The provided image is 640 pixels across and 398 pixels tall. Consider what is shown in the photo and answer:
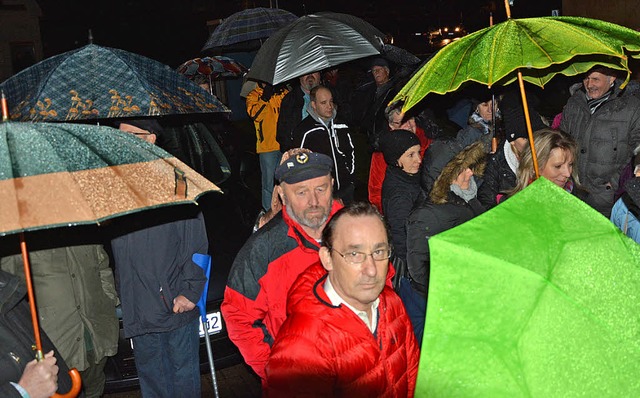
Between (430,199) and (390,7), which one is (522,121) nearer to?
(430,199)

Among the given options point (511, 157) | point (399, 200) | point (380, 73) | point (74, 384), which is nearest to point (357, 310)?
point (74, 384)

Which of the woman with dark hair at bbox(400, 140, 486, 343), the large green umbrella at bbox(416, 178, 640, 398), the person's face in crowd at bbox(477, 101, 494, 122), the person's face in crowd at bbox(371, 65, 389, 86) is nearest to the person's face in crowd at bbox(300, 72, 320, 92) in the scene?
the person's face in crowd at bbox(371, 65, 389, 86)

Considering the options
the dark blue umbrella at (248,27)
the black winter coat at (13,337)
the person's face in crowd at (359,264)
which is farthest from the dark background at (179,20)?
the person's face in crowd at (359,264)

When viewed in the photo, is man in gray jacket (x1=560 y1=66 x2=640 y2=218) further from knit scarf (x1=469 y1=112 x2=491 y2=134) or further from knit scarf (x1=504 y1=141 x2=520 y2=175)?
knit scarf (x1=469 y1=112 x2=491 y2=134)

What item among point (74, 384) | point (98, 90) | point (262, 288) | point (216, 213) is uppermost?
point (98, 90)

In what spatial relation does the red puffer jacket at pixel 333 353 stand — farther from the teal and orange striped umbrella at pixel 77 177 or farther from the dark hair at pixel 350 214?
the teal and orange striped umbrella at pixel 77 177

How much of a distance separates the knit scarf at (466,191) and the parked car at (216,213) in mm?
2096

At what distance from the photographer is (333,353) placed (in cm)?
305

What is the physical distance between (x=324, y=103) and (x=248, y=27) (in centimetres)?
333

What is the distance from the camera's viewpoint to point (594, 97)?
696cm

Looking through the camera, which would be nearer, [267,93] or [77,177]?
[77,177]

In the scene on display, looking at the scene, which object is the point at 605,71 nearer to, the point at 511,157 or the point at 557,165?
the point at 511,157

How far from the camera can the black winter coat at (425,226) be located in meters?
5.13

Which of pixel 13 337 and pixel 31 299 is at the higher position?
pixel 31 299
